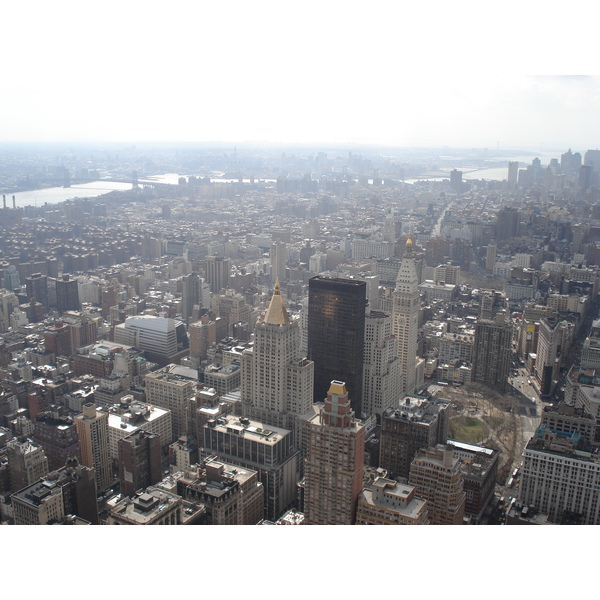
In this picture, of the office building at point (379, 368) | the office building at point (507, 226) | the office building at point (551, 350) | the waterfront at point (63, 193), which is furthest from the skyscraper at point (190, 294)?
the office building at point (551, 350)

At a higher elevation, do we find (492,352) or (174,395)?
(492,352)

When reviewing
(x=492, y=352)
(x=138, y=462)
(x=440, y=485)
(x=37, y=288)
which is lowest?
(x=138, y=462)

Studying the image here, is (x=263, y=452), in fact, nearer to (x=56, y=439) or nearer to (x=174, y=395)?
(x=56, y=439)

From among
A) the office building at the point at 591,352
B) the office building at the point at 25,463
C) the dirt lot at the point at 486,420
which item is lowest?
the dirt lot at the point at 486,420

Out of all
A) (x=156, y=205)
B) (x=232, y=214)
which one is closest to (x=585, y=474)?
(x=232, y=214)

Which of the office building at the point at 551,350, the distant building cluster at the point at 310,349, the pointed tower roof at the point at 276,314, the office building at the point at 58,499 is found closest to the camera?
the office building at the point at 58,499

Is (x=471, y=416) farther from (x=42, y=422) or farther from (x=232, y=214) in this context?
(x=232, y=214)

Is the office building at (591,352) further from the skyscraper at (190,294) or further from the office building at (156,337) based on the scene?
the skyscraper at (190,294)

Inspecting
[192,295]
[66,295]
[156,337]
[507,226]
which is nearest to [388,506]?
[156,337]
